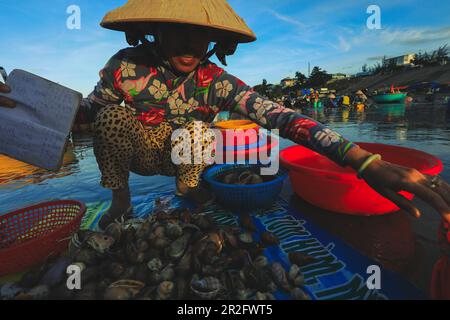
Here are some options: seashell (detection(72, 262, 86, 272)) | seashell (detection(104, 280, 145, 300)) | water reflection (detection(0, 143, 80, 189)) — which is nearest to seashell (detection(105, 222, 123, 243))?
seashell (detection(72, 262, 86, 272))

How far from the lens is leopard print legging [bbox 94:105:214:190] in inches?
73.4

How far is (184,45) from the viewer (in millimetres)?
1756

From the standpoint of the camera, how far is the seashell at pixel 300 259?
1.52 m

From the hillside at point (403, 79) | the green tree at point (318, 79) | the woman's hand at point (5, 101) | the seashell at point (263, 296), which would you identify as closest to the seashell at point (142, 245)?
the seashell at point (263, 296)

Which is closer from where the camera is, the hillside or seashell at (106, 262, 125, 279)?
seashell at (106, 262, 125, 279)

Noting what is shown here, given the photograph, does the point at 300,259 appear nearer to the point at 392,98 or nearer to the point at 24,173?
the point at 24,173

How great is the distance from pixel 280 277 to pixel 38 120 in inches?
61.3

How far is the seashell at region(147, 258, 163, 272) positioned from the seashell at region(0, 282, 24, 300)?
0.64m

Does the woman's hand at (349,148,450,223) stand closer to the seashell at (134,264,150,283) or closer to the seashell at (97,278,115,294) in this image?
the seashell at (134,264,150,283)

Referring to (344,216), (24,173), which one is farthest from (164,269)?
(24,173)

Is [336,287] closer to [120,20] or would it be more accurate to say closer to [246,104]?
[246,104]

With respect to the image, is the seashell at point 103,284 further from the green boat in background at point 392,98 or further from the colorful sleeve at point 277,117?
the green boat in background at point 392,98
